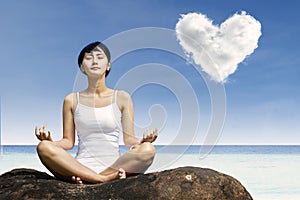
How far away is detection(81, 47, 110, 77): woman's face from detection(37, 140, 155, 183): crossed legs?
95 centimetres

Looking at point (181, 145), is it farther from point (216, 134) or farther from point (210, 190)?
point (210, 190)

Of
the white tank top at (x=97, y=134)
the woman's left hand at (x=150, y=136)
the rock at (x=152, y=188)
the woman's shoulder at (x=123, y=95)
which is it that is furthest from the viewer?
the woman's shoulder at (x=123, y=95)

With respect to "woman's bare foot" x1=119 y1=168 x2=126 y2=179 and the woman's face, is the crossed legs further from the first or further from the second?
the woman's face

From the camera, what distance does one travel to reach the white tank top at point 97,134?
4.77m

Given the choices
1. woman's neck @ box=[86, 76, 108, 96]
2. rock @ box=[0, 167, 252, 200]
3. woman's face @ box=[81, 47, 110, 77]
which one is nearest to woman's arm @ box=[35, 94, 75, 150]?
woman's neck @ box=[86, 76, 108, 96]

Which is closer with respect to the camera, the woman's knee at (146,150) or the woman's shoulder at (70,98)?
the woman's knee at (146,150)

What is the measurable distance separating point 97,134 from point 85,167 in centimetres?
49

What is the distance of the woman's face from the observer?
4.95 m

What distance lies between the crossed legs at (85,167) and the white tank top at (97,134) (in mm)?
207

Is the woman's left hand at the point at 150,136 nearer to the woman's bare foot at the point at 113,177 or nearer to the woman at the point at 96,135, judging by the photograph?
the woman at the point at 96,135

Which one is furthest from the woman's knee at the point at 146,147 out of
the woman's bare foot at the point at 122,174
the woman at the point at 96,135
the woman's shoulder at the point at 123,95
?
the woman's shoulder at the point at 123,95

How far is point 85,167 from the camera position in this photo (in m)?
4.54

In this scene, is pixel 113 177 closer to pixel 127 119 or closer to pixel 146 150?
pixel 146 150

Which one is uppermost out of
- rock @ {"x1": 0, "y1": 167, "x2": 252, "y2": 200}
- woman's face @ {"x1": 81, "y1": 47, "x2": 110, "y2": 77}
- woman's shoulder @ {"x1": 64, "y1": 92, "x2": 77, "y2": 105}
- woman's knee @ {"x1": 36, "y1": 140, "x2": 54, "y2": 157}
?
woman's face @ {"x1": 81, "y1": 47, "x2": 110, "y2": 77}
